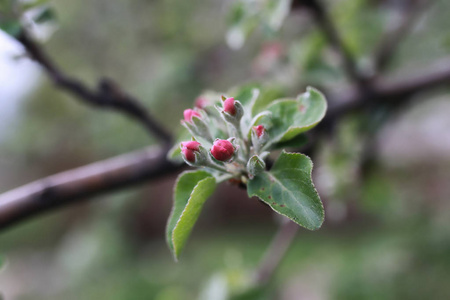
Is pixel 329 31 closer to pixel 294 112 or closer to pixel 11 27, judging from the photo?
pixel 294 112

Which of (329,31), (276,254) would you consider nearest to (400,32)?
(329,31)

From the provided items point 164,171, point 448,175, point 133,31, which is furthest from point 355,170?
point 448,175

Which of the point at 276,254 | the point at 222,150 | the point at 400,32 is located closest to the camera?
the point at 222,150

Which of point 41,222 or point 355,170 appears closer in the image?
point 355,170

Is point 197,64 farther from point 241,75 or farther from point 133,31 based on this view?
point 133,31

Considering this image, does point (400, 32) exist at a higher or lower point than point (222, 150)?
lower

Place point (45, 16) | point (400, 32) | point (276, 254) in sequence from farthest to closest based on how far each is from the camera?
Result: point (400, 32) < point (276, 254) < point (45, 16)

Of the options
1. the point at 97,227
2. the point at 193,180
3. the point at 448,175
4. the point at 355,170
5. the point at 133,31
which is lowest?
the point at 448,175

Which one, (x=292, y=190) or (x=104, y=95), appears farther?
(x=104, y=95)
